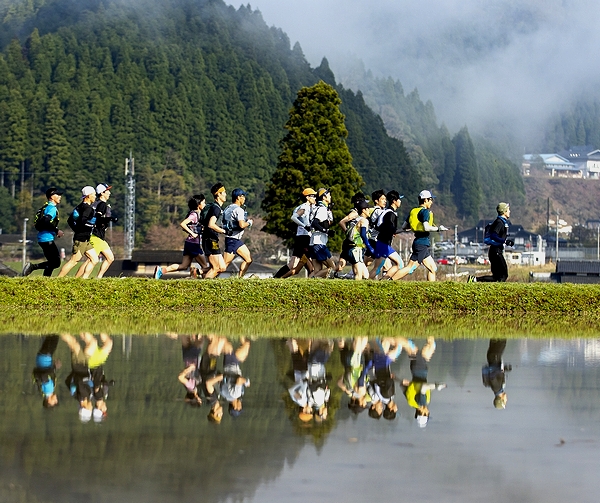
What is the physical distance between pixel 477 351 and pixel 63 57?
13598 cm

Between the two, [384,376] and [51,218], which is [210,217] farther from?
[384,376]

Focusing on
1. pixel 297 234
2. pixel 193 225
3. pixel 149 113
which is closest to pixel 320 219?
pixel 297 234

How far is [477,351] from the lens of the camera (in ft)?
34.9

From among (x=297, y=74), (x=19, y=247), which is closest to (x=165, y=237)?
(x=19, y=247)

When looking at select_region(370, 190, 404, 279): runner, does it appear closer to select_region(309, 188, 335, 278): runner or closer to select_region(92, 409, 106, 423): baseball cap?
select_region(309, 188, 335, 278): runner

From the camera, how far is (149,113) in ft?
415

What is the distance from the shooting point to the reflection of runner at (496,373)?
7.75m

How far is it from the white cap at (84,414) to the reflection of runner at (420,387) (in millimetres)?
1847

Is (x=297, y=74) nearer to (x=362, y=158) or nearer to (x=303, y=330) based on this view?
(x=362, y=158)

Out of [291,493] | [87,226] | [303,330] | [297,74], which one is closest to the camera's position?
[291,493]

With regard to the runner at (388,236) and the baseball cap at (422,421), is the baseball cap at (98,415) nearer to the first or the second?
the baseball cap at (422,421)

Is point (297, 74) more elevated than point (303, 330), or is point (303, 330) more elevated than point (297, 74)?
point (297, 74)

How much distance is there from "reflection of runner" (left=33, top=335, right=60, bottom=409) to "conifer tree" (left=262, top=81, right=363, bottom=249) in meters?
Answer: 35.8

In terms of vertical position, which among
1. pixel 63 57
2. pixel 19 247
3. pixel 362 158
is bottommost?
pixel 19 247
